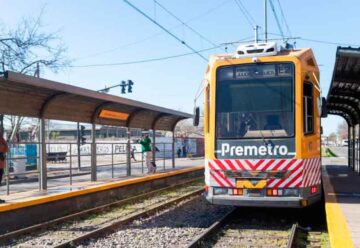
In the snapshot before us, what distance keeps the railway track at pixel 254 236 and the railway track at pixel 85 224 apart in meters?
2.05

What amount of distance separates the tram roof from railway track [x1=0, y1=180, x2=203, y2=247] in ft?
18.2

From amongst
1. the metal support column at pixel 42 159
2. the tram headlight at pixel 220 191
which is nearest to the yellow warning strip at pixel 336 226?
the tram headlight at pixel 220 191

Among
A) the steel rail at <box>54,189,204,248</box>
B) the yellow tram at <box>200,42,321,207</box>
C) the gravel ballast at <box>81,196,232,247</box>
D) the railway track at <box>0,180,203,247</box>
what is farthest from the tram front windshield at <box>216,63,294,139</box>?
the railway track at <box>0,180,203,247</box>

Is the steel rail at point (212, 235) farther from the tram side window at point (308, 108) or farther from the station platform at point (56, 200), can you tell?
the station platform at point (56, 200)

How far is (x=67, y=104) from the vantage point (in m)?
13.8

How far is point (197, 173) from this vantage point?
23.6 m

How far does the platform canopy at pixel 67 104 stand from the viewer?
440 inches

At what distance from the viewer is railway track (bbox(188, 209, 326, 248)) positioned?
8531 mm

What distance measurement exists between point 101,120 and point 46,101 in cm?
369

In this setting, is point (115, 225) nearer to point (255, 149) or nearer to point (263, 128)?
point (255, 149)

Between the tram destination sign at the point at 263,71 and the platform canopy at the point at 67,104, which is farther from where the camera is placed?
the platform canopy at the point at 67,104

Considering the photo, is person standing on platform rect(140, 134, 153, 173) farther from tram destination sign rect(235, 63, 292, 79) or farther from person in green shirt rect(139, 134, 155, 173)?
tram destination sign rect(235, 63, 292, 79)

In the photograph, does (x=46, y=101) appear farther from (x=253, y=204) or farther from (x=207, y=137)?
(x=253, y=204)

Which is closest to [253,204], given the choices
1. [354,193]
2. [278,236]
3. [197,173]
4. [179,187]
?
[278,236]
